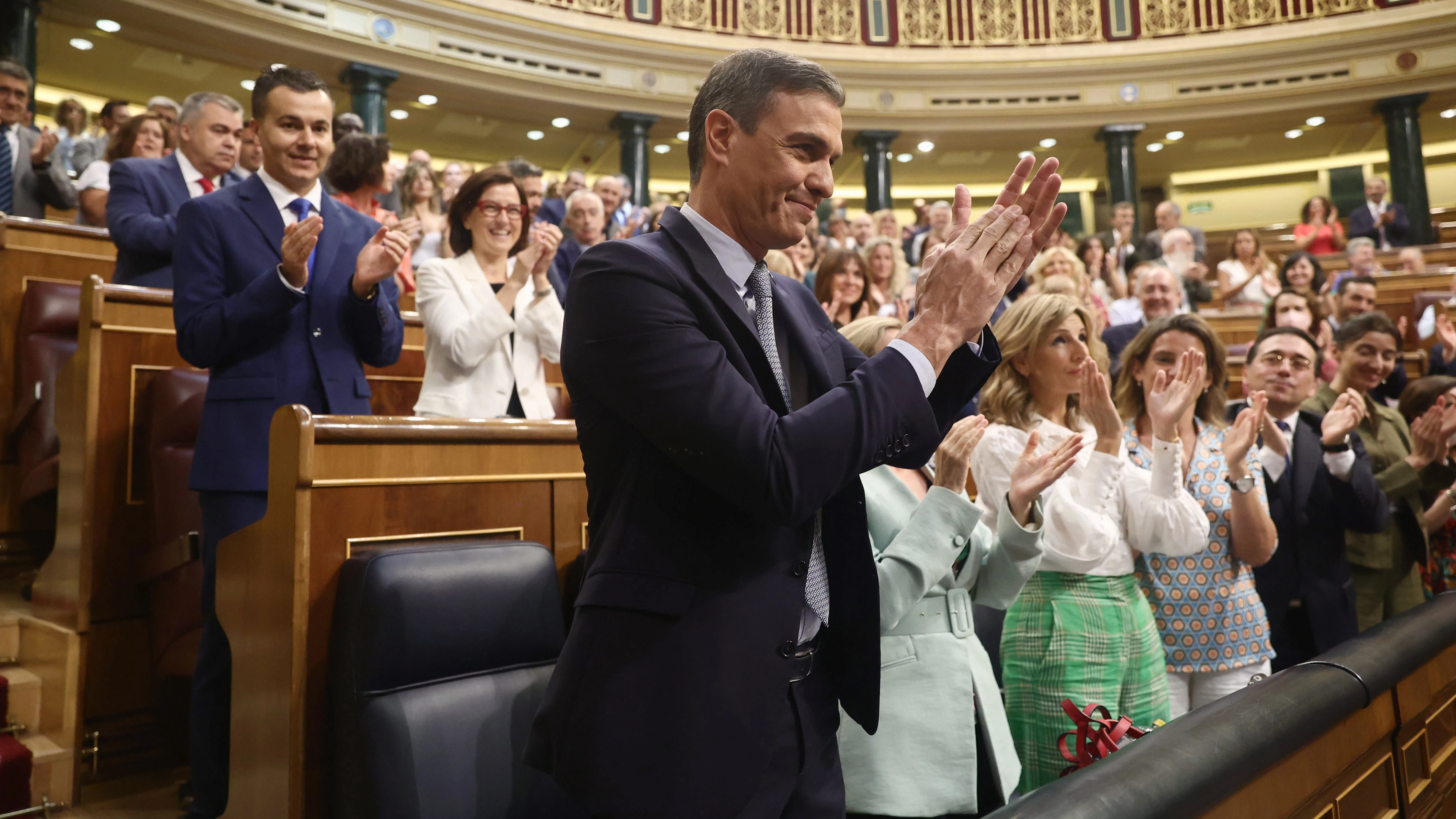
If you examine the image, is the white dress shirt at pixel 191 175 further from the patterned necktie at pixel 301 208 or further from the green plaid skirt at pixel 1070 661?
the green plaid skirt at pixel 1070 661

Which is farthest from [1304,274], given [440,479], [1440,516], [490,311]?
[440,479]

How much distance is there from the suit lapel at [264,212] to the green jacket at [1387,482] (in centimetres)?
220

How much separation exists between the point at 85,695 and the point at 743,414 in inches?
70.3

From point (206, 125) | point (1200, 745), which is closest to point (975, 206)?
point (206, 125)

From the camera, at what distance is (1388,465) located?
2531 millimetres

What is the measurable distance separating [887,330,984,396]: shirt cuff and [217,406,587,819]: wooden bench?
776 millimetres

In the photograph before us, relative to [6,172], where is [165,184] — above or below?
below

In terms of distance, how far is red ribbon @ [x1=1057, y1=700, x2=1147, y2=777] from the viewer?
4.34 ft

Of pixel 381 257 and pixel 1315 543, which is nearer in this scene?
pixel 381 257

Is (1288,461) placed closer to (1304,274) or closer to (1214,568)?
(1214,568)

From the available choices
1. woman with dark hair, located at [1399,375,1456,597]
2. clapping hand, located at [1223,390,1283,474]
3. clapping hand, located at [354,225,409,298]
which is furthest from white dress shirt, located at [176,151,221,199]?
woman with dark hair, located at [1399,375,1456,597]

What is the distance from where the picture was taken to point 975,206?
12.5 m

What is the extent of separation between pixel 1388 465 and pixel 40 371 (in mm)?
3226

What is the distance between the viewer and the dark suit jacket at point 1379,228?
325 inches
